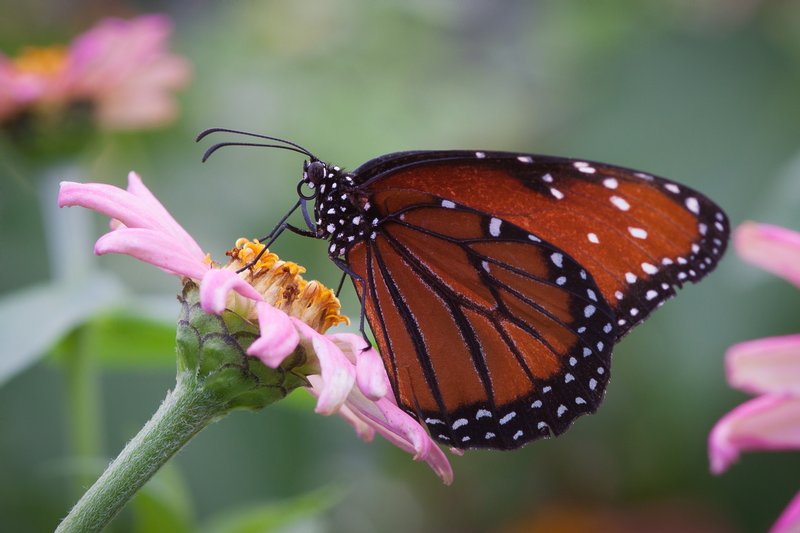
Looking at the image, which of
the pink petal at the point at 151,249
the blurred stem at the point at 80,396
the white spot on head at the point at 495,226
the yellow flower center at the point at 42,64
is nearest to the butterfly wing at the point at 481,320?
the white spot on head at the point at 495,226

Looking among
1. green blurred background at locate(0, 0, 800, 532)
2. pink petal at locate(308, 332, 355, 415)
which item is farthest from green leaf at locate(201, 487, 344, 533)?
pink petal at locate(308, 332, 355, 415)

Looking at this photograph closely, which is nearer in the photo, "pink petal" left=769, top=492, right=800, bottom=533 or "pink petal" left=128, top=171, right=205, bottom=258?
"pink petal" left=769, top=492, right=800, bottom=533

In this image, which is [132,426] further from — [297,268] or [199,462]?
[297,268]

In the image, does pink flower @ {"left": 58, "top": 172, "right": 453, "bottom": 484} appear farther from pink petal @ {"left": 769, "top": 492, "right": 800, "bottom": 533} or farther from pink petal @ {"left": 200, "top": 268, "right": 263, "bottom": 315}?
pink petal @ {"left": 769, "top": 492, "right": 800, "bottom": 533}

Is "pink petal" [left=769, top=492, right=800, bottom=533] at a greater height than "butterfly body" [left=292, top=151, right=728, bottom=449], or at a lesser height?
lesser

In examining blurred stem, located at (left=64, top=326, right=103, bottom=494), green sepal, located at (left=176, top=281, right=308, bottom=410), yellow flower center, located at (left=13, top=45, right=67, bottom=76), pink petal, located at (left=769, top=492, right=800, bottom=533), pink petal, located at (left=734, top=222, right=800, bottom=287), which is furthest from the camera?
yellow flower center, located at (left=13, top=45, right=67, bottom=76)

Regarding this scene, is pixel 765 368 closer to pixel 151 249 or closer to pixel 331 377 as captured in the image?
pixel 331 377

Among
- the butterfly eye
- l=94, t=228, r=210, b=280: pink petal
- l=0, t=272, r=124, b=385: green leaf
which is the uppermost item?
the butterfly eye

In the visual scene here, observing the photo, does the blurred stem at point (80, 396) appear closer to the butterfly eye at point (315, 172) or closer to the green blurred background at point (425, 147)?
the green blurred background at point (425, 147)

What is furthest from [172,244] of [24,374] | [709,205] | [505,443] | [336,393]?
[24,374]
